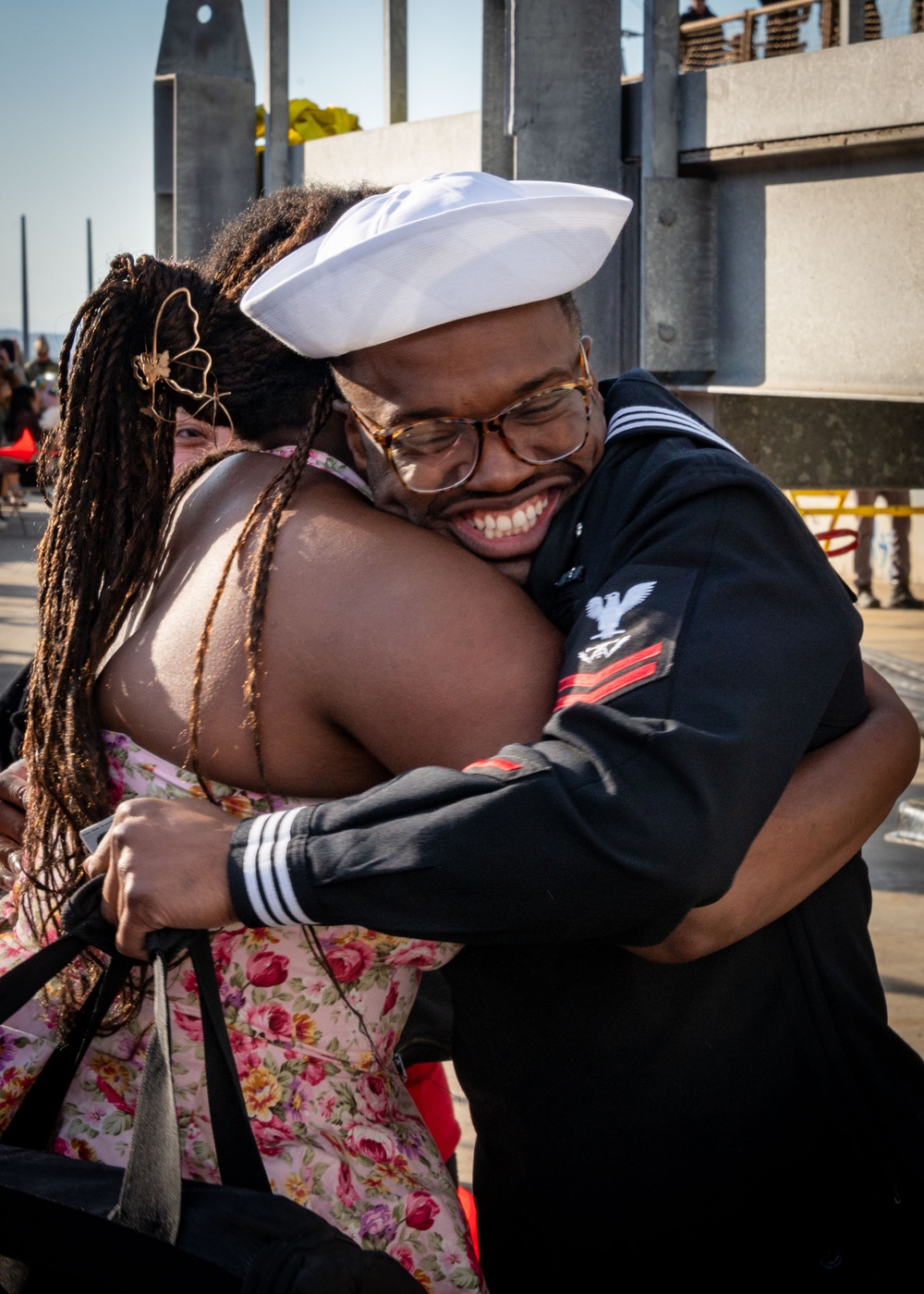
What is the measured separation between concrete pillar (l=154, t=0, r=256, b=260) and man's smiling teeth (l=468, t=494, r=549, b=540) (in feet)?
14.3

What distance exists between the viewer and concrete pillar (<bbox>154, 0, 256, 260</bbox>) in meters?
5.62

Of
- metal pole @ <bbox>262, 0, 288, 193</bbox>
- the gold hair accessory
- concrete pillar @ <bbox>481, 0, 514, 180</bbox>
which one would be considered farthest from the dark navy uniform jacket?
metal pole @ <bbox>262, 0, 288, 193</bbox>

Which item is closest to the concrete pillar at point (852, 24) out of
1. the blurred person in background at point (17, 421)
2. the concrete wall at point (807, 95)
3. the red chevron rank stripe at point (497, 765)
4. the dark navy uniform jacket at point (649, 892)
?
the concrete wall at point (807, 95)

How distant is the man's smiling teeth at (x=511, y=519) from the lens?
65.0 inches

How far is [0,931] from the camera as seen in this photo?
6.05 ft

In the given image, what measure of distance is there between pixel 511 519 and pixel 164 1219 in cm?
89

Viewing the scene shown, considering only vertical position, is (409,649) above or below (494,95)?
below

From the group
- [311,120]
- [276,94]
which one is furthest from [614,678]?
[311,120]

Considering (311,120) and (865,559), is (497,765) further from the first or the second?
(865,559)

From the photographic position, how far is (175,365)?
1728 millimetres

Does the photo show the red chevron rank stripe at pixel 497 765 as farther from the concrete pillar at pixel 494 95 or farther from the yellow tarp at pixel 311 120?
the yellow tarp at pixel 311 120

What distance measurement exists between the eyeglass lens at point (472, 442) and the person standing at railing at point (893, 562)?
9277mm

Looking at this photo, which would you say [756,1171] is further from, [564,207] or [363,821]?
[564,207]

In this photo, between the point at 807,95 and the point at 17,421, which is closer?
the point at 807,95
